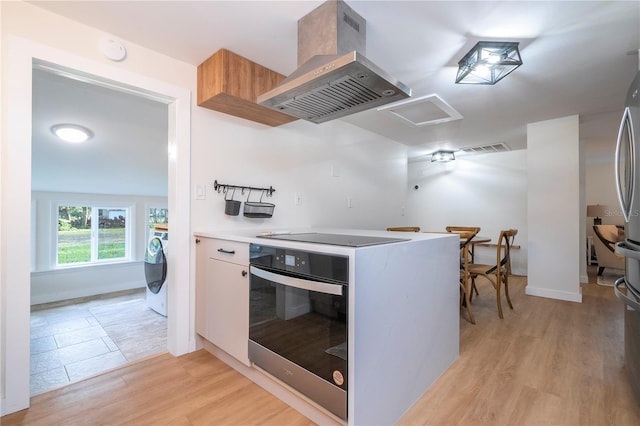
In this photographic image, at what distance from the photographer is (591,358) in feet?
6.52

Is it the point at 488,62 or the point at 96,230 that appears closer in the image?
the point at 488,62

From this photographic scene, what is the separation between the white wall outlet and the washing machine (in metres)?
0.59

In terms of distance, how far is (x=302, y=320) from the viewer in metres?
1.37

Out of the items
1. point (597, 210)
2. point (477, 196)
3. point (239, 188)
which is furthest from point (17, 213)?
point (597, 210)

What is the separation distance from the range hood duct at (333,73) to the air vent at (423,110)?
97 centimetres

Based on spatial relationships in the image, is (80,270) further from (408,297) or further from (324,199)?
(408,297)

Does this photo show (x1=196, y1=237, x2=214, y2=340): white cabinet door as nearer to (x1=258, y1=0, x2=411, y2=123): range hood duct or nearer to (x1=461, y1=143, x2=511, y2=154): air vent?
(x1=258, y1=0, x2=411, y2=123): range hood duct

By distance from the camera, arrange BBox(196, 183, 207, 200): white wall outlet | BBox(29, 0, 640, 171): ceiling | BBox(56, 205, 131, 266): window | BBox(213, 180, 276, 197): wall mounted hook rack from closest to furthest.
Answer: BBox(29, 0, 640, 171): ceiling, BBox(196, 183, 207, 200): white wall outlet, BBox(213, 180, 276, 197): wall mounted hook rack, BBox(56, 205, 131, 266): window

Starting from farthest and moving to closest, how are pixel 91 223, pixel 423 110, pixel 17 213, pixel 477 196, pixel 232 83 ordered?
pixel 477 196, pixel 91 223, pixel 423 110, pixel 232 83, pixel 17 213

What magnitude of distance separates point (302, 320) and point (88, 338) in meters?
2.20

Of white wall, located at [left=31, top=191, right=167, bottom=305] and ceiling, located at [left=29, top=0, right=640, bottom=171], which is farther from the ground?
ceiling, located at [left=29, top=0, right=640, bottom=171]

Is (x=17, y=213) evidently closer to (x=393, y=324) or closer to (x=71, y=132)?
(x=71, y=132)

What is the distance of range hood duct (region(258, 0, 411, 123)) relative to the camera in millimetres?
1321

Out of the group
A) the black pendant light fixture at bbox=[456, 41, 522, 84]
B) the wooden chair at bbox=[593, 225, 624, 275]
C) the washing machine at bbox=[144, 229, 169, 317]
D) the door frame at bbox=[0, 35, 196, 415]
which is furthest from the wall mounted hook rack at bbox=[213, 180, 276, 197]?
the wooden chair at bbox=[593, 225, 624, 275]
